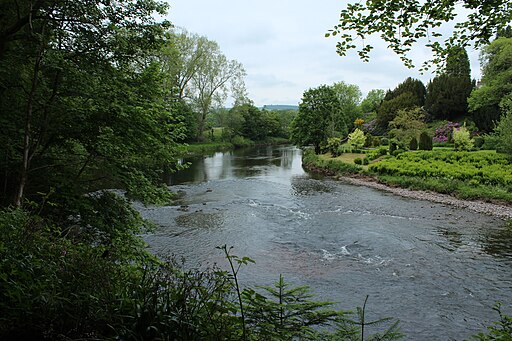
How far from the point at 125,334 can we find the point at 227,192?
1809 centimetres

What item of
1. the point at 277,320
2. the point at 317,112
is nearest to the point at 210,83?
the point at 317,112

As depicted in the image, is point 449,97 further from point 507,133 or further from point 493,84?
point 507,133

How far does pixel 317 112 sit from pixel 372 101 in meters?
47.6

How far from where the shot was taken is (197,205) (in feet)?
56.4

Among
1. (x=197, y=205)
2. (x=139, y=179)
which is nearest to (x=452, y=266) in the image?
(x=139, y=179)

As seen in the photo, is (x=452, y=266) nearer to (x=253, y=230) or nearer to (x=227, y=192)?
(x=253, y=230)

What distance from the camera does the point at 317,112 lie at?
39.2m

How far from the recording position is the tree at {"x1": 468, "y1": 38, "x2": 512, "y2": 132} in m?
35.8

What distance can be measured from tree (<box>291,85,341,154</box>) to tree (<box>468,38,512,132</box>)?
16501 mm

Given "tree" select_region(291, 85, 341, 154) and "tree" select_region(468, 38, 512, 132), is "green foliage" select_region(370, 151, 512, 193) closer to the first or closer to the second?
"tree" select_region(291, 85, 341, 154)

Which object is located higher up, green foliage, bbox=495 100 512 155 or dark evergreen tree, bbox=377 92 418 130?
dark evergreen tree, bbox=377 92 418 130

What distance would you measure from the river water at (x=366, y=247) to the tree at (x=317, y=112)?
19.2 metres

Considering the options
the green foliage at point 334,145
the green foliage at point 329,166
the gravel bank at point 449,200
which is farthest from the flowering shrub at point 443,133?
the gravel bank at point 449,200

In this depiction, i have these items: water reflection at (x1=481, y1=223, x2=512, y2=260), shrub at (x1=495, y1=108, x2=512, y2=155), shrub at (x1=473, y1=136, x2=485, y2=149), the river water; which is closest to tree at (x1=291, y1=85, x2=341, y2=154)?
shrub at (x1=473, y1=136, x2=485, y2=149)
